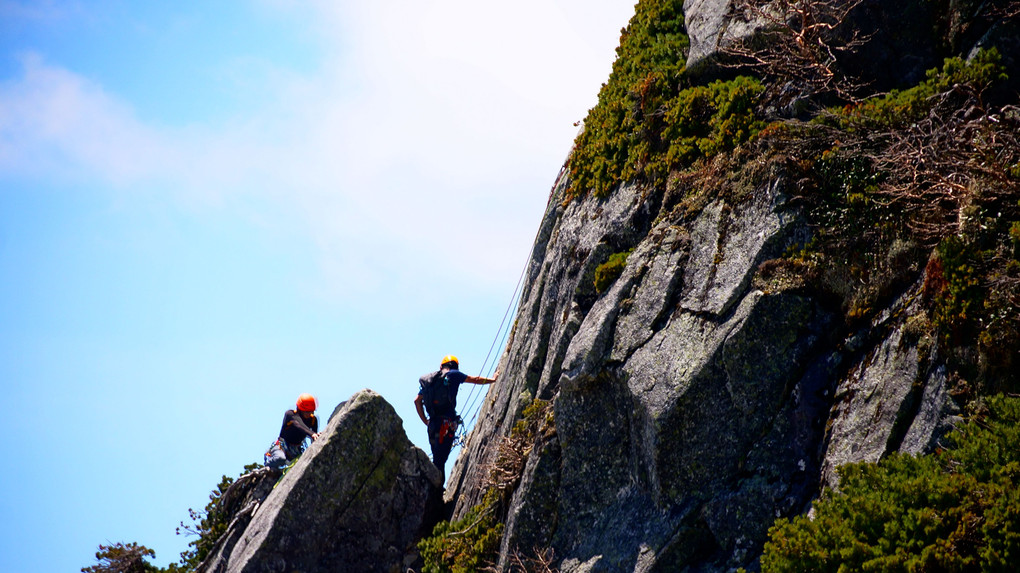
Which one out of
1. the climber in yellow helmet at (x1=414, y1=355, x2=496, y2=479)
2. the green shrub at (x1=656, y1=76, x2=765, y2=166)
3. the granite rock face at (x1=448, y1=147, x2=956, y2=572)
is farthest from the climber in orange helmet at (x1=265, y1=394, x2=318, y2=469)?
the green shrub at (x1=656, y1=76, x2=765, y2=166)

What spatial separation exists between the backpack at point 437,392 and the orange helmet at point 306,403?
132 inches

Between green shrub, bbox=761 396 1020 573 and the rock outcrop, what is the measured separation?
9.50 metres

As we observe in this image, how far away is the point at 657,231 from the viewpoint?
12.9m

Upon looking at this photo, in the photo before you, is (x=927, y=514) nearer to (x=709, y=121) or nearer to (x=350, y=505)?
(x=709, y=121)

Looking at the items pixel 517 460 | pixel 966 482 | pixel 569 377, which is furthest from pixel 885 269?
pixel 517 460

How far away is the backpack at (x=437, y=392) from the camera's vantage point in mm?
17086

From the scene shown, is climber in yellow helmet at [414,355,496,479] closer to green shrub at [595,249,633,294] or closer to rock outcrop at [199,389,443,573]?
rock outcrop at [199,389,443,573]

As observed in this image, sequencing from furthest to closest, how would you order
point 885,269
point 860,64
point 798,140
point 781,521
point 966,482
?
1. point 860,64
2. point 798,140
3. point 885,269
4. point 781,521
5. point 966,482

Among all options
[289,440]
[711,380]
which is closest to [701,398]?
[711,380]

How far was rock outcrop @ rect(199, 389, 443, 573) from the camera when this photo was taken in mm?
14648

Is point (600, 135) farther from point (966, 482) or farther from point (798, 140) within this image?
point (966, 482)

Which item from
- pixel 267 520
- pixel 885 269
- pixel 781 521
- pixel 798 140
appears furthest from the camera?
pixel 267 520

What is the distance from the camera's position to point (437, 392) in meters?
17.1

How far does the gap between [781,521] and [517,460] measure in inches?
242
